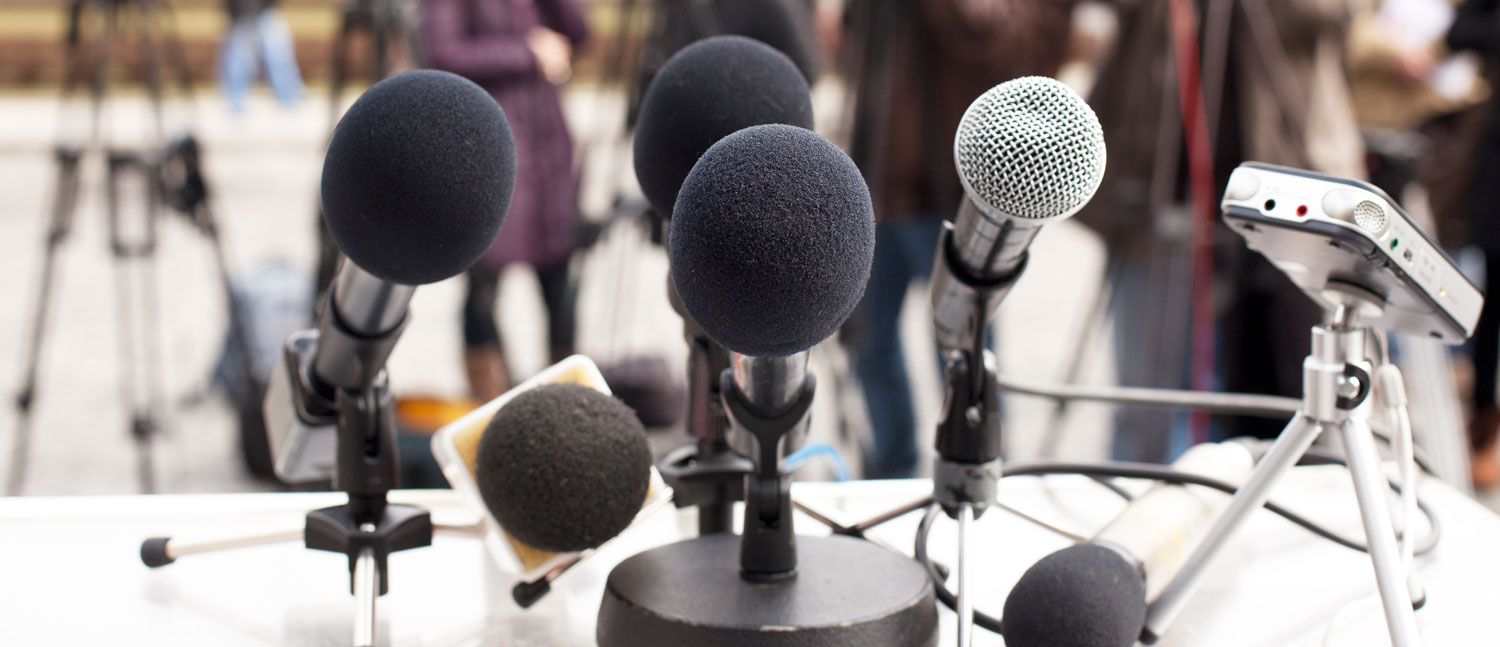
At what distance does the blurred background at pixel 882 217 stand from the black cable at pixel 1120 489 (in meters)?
0.24

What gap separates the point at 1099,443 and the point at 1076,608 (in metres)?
2.12

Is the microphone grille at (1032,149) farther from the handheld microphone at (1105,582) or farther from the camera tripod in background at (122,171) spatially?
the camera tripod in background at (122,171)

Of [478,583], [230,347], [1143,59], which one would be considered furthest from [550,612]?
[230,347]

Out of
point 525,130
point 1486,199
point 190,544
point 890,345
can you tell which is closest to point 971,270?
point 190,544

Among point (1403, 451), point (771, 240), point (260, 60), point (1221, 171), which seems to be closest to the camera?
point (771, 240)

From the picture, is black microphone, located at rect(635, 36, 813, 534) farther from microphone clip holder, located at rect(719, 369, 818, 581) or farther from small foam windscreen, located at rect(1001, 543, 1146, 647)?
small foam windscreen, located at rect(1001, 543, 1146, 647)

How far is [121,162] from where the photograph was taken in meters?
1.88

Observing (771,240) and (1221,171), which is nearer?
Result: (771,240)

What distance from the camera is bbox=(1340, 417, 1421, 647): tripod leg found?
54cm

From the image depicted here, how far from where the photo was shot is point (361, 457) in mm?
615

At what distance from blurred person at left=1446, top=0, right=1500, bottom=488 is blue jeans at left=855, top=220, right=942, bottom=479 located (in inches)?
37.9

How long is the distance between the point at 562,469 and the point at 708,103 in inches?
7.3

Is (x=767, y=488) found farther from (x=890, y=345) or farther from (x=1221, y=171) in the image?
(x=890, y=345)

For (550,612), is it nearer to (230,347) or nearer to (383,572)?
(383,572)
